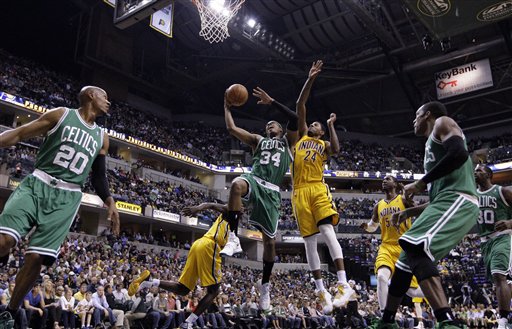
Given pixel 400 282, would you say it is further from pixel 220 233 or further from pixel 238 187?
pixel 220 233

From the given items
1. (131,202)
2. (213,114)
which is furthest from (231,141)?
(131,202)

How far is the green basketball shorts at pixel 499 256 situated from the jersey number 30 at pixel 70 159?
5.20 meters

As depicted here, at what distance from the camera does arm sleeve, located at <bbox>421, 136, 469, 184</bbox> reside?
3.55m

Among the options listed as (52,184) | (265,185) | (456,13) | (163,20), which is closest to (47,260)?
(52,184)

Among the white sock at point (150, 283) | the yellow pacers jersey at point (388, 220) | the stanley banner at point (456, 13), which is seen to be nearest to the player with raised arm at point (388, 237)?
the yellow pacers jersey at point (388, 220)

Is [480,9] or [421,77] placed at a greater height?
[421,77]

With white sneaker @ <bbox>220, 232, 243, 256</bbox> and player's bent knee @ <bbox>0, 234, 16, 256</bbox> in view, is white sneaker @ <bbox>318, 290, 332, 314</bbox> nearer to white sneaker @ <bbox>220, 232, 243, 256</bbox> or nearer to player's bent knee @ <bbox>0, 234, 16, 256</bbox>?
white sneaker @ <bbox>220, 232, 243, 256</bbox>

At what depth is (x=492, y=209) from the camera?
6.05 m

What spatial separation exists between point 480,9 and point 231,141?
29942mm

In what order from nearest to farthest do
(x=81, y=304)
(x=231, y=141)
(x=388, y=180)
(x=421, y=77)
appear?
1. (x=388, y=180)
2. (x=81, y=304)
3. (x=421, y=77)
4. (x=231, y=141)

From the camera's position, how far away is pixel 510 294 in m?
5.77

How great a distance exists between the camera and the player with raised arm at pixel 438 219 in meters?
3.47

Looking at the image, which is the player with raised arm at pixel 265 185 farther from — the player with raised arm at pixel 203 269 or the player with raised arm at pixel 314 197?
the player with raised arm at pixel 203 269

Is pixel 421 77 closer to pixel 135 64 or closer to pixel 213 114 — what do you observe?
pixel 213 114
